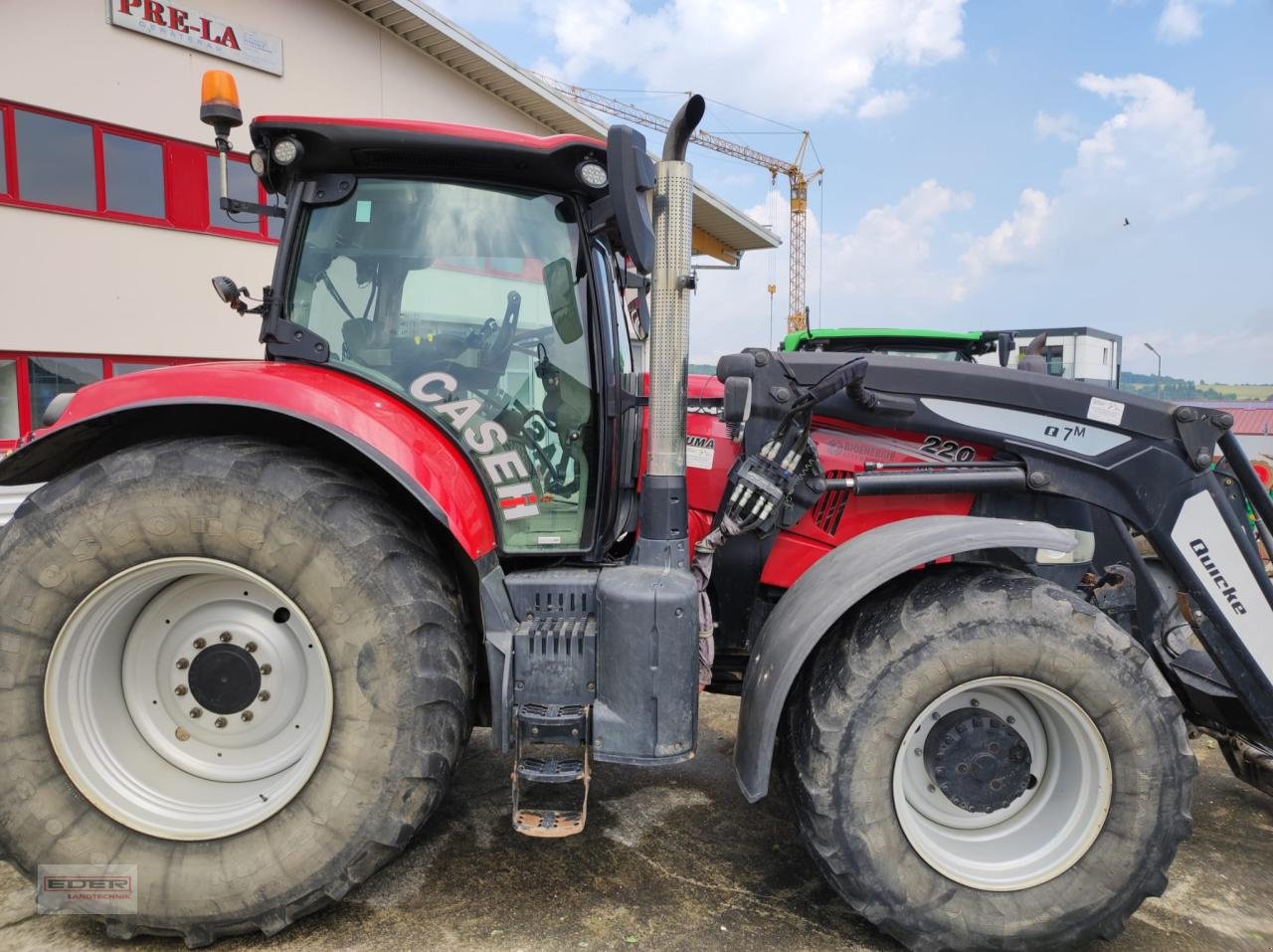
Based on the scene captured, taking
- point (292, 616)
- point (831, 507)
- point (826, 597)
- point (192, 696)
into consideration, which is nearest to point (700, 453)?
point (831, 507)

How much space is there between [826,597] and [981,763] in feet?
2.13

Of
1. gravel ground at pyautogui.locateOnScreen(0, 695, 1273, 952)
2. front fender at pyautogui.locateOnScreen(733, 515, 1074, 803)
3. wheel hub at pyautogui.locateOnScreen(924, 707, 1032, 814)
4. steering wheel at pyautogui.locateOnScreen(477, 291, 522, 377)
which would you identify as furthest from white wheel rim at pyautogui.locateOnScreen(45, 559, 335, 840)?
wheel hub at pyautogui.locateOnScreen(924, 707, 1032, 814)

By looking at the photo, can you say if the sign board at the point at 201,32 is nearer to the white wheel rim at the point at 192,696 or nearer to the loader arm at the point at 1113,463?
the white wheel rim at the point at 192,696

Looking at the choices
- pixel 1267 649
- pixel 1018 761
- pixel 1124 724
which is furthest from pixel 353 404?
pixel 1267 649

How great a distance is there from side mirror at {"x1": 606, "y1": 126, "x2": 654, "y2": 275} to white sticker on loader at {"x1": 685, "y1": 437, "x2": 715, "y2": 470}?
845 mm

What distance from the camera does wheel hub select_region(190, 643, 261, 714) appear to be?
7.57 ft

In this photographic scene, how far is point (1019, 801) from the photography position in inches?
92.6

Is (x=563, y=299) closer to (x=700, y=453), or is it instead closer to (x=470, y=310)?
(x=470, y=310)

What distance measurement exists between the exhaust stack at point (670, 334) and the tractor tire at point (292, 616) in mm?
682

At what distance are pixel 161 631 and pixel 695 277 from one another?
6.14 feet

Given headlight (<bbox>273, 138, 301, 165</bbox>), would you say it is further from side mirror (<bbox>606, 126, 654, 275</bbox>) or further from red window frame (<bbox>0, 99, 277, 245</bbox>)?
red window frame (<bbox>0, 99, 277, 245</bbox>)

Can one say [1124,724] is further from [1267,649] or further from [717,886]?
[717,886]

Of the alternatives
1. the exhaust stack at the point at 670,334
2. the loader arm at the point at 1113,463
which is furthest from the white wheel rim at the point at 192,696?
the loader arm at the point at 1113,463

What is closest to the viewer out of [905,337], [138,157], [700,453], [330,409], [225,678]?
[330,409]
